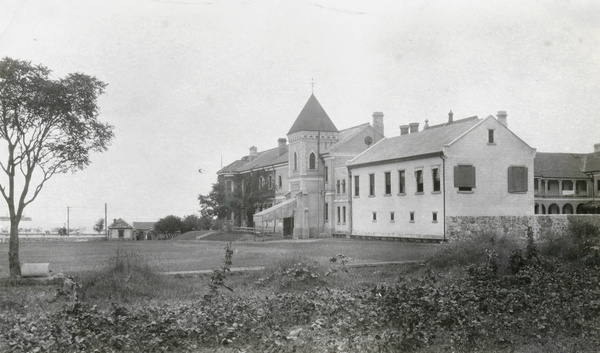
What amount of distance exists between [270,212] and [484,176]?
19.1 metres

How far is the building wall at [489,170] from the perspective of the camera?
40219 millimetres

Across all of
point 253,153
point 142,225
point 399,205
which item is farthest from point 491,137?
point 142,225

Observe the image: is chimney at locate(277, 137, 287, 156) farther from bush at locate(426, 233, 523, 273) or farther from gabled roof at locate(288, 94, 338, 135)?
bush at locate(426, 233, 523, 273)

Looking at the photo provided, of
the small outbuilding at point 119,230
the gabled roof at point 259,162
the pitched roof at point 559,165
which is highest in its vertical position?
the gabled roof at point 259,162

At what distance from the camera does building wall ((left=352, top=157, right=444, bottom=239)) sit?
41062 mm

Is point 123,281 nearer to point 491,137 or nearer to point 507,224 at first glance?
point 507,224

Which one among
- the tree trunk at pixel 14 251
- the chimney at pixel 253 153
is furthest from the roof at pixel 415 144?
the chimney at pixel 253 153

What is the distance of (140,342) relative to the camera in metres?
9.02

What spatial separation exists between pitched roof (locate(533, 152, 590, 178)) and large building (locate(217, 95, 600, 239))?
6.5 inches

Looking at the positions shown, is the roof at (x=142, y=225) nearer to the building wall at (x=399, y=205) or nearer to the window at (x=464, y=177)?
the building wall at (x=399, y=205)

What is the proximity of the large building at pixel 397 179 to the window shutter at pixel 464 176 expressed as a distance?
0.07 metres

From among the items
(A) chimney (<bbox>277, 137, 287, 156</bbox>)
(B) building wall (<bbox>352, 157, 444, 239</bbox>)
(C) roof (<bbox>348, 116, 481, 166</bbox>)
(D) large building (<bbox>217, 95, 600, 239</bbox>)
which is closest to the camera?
(D) large building (<bbox>217, 95, 600, 239</bbox>)

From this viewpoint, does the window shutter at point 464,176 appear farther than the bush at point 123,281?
Yes

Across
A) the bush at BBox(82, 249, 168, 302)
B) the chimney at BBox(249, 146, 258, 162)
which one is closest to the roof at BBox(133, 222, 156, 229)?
the chimney at BBox(249, 146, 258, 162)
